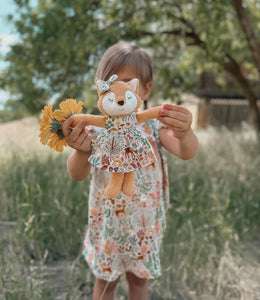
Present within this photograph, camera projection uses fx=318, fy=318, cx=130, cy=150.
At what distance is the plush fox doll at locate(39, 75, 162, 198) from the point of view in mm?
1099

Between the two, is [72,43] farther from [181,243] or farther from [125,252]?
[125,252]

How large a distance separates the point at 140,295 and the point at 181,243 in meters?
0.70

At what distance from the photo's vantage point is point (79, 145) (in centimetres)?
121

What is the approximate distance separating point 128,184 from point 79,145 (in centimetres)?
25

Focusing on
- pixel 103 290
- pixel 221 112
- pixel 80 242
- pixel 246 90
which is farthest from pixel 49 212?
pixel 221 112

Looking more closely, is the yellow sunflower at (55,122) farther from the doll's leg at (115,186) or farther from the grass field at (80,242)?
the grass field at (80,242)

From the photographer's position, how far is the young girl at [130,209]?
4.38 feet

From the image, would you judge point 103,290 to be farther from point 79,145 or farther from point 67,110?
point 67,110

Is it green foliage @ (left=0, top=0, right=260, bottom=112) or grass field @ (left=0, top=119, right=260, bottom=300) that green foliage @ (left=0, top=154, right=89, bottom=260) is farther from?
green foliage @ (left=0, top=0, right=260, bottom=112)

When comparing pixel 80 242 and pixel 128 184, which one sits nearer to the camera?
pixel 128 184

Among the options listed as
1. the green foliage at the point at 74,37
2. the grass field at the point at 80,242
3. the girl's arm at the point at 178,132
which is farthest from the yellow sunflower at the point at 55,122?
the green foliage at the point at 74,37

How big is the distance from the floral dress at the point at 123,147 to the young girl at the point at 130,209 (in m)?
0.15

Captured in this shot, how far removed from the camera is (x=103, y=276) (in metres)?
1.41

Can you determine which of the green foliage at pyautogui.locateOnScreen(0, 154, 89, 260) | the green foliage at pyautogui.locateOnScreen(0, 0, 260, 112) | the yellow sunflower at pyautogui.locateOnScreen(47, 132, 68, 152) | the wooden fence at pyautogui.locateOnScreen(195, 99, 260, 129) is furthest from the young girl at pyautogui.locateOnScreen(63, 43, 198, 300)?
the wooden fence at pyautogui.locateOnScreen(195, 99, 260, 129)
